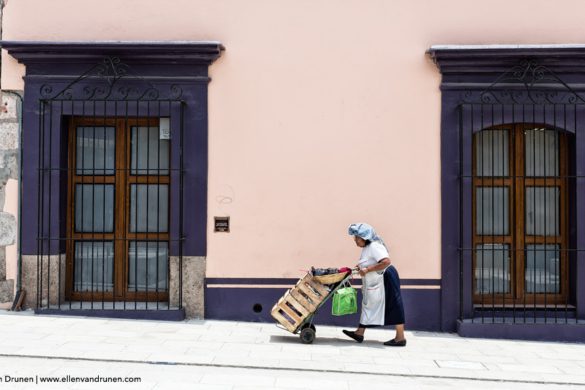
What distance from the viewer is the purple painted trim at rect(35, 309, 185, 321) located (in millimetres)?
8195

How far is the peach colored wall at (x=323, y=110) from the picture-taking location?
8344 millimetres

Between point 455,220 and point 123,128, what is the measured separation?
470 cm

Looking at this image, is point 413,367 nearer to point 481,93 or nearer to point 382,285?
point 382,285

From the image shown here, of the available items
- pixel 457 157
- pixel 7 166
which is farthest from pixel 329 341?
pixel 7 166

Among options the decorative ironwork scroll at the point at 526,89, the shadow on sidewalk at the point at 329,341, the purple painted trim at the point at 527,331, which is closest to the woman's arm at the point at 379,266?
the shadow on sidewalk at the point at 329,341

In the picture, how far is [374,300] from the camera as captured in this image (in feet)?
24.2

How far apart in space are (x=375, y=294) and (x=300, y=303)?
90 centimetres

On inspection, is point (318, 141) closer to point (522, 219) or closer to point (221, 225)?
point (221, 225)

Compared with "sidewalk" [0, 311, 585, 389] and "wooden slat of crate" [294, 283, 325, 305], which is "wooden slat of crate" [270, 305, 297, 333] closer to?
"sidewalk" [0, 311, 585, 389]

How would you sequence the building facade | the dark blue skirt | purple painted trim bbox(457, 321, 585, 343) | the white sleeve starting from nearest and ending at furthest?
1. the white sleeve
2. the dark blue skirt
3. purple painted trim bbox(457, 321, 585, 343)
4. the building facade

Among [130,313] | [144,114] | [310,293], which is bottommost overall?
[130,313]

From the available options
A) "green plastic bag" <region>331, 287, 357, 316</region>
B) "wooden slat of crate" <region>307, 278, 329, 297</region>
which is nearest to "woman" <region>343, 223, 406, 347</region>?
"green plastic bag" <region>331, 287, 357, 316</region>

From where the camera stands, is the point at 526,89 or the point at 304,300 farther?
the point at 526,89

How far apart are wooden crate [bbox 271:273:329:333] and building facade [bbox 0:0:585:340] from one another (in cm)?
105
